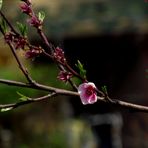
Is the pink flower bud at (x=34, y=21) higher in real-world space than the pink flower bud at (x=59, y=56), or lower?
higher

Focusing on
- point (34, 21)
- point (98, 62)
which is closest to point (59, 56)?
point (34, 21)

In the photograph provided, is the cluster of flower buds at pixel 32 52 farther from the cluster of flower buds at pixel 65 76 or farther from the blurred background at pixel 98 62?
the blurred background at pixel 98 62

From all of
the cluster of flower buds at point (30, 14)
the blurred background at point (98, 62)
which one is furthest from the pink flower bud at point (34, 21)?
the blurred background at point (98, 62)

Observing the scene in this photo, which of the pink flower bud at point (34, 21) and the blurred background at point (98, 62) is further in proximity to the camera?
the blurred background at point (98, 62)

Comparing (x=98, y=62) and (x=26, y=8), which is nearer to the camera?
(x=26, y=8)

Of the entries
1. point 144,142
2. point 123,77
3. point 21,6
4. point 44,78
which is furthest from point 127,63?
point 21,6

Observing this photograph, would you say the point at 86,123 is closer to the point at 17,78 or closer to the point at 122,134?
the point at 122,134

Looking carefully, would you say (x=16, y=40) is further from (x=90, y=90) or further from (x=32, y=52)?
(x=90, y=90)

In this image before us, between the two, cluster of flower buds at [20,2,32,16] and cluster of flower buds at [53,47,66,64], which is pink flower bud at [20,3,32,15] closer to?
cluster of flower buds at [20,2,32,16]
